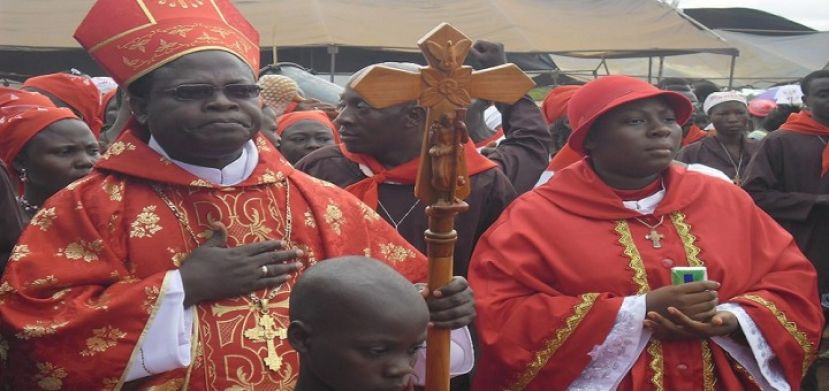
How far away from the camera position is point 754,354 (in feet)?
12.1

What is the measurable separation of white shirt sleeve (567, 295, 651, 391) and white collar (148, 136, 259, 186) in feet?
4.69

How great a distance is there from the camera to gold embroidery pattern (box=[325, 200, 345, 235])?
3.18 meters

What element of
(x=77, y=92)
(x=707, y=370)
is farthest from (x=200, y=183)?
(x=77, y=92)

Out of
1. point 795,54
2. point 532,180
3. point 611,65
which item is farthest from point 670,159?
point 795,54

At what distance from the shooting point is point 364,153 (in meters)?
4.27

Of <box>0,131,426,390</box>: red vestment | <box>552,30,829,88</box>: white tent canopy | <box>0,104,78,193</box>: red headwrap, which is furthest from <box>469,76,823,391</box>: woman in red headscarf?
<box>552,30,829,88</box>: white tent canopy

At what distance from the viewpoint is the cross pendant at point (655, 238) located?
12.4 ft

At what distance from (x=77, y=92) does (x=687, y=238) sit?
11.7 ft

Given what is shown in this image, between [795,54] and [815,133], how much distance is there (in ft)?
81.5

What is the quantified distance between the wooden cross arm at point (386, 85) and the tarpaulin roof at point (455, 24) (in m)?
15.7

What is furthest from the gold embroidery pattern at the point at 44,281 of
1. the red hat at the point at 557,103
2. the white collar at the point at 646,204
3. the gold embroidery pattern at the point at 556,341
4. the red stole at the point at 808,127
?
the red stole at the point at 808,127

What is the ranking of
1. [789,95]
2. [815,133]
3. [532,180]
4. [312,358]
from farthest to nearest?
[789,95] < [815,133] < [532,180] < [312,358]

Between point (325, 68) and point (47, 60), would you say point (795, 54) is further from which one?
point (47, 60)

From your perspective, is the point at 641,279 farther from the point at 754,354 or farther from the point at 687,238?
the point at 754,354
